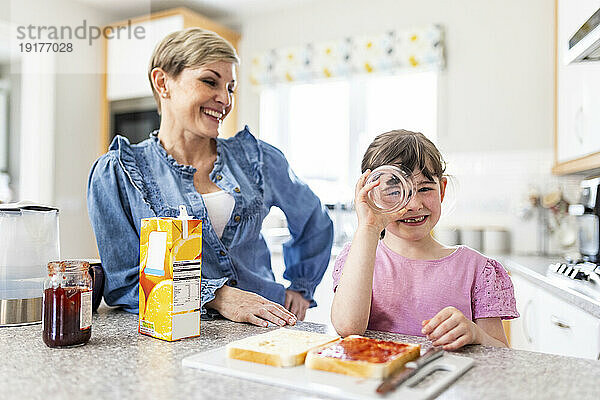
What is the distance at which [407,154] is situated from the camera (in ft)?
3.76

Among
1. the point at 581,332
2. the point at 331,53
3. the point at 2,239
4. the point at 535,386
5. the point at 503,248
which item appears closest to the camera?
the point at 535,386

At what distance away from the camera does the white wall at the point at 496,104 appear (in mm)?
3180

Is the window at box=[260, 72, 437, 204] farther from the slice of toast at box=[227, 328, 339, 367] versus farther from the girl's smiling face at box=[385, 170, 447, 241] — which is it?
the slice of toast at box=[227, 328, 339, 367]

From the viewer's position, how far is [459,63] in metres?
3.37

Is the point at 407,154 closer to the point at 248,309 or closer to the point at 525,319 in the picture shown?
the point at 248,309

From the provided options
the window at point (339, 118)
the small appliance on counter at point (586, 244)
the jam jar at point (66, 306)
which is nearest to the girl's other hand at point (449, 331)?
the jam jar at point (66, 306)

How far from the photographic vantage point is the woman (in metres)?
1.24

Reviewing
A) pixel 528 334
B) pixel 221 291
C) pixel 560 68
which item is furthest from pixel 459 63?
pixel 221 291

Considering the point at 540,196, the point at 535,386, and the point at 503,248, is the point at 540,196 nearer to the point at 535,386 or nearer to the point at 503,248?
the point at 503,248

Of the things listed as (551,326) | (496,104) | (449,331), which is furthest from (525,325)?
(449,331)

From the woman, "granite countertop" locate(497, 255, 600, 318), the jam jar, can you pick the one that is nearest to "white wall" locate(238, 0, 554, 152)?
"granite countertop" locate(497, 255, 600, 318)

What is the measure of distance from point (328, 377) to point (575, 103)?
2.32 metres

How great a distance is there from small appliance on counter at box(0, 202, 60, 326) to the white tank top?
35 cm

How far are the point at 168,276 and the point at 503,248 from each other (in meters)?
2.57
